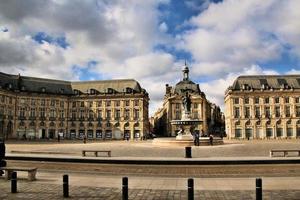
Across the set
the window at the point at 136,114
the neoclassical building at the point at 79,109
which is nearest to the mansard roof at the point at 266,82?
the window at the point at 136,114

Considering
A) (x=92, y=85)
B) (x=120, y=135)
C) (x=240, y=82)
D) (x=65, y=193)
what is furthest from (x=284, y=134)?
(x=65, y=193)

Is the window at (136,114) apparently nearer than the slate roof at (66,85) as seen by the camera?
No

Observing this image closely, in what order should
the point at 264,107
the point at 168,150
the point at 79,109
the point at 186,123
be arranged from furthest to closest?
1. the point at 79,109
2. the point at 264,107
3. the point at 186,123
4. the point at 168,150

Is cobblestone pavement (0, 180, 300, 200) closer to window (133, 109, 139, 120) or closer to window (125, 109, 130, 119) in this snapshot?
window (133, 109, 139, 120)

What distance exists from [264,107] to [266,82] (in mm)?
7783

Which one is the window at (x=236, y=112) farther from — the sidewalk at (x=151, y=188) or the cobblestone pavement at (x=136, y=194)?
the cobblestone pavement at (x=136, y=194)

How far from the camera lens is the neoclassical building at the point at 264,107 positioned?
9675cm

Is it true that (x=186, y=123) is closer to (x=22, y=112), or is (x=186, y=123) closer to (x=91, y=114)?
(x=91, y=114)

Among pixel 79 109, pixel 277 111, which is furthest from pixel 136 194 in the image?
pixel 79 109

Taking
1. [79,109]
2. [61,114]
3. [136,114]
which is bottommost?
[136,114]

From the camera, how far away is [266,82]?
101 m

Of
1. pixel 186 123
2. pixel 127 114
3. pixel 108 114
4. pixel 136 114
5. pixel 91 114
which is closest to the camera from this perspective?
pixel 186 123

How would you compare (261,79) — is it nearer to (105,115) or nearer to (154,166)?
(105,115)

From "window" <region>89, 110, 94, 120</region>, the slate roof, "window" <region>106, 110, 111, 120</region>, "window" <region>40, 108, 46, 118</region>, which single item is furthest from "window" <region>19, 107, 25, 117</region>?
"window" <region>106, 110, 111, 120</region>
